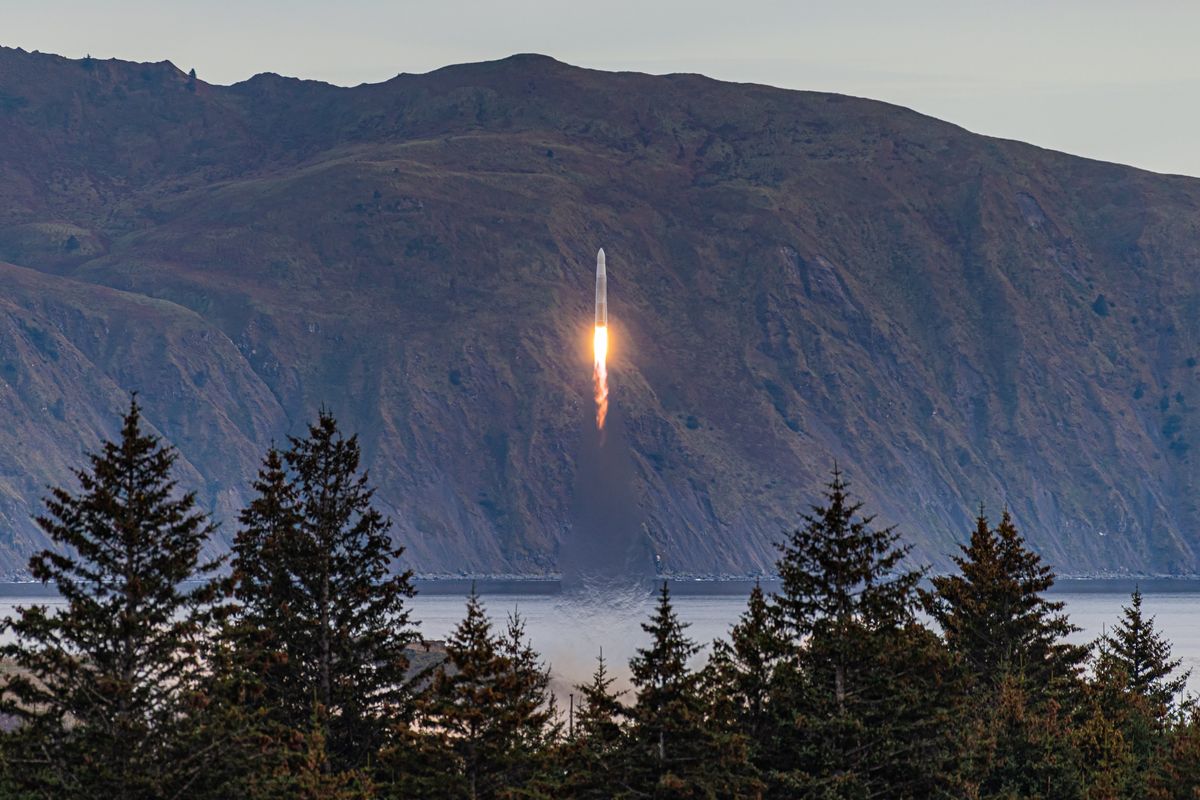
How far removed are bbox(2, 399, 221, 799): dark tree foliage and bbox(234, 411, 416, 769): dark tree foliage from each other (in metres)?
8.30

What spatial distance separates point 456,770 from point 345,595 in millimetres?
8718

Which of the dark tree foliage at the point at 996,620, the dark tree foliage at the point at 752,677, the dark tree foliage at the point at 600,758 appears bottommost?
the dark tree foliage at the point at 600,758

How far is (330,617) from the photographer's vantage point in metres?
64.4

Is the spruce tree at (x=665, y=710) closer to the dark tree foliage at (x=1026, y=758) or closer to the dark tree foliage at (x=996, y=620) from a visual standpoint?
the dark tree foliage at (x=1026, y=758)

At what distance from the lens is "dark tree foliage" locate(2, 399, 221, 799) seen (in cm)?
5034

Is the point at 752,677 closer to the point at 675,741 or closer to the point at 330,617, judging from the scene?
the point at 675,741

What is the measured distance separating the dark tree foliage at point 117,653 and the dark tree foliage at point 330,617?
8295 mm

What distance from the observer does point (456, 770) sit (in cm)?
5738

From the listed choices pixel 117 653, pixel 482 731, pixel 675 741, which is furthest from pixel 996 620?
pixel 117 653

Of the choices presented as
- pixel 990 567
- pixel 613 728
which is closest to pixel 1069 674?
pixel 990 567

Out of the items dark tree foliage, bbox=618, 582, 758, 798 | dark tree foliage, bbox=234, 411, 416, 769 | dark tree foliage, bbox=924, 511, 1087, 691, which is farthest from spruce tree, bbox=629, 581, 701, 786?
dark tree foliage, bbox=924, 511, 1087, 691

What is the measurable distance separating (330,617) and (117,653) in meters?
13.2

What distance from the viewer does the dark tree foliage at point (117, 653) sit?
50344 mm

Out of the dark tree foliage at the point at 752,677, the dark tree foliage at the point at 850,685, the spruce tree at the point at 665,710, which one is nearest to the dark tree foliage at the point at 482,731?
the spruce tree at the point at 665,710
